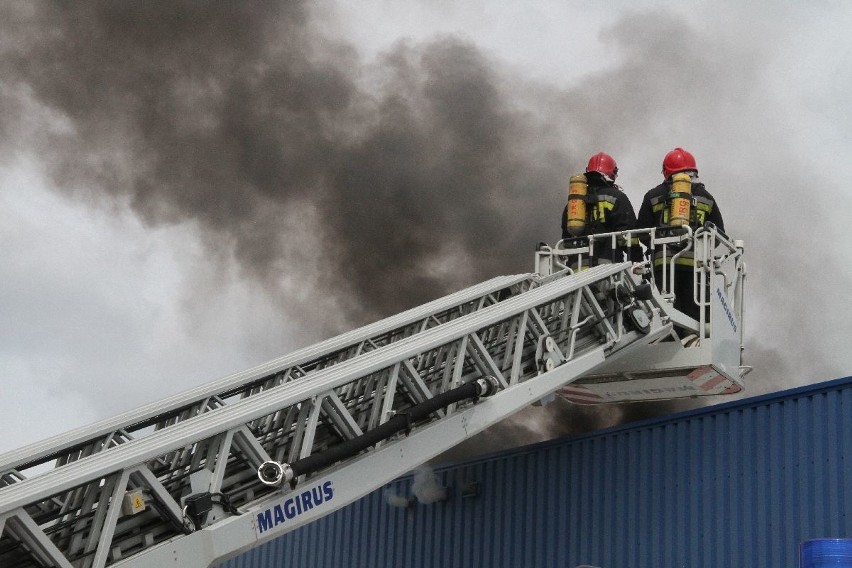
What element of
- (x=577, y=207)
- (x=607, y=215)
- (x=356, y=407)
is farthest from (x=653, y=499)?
(x=356, y=407)

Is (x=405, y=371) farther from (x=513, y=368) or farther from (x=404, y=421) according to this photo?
(x=513, y=368)

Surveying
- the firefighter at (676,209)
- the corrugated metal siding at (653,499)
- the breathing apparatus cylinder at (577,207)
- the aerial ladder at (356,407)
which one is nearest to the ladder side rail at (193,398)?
the aerial ladder at (356,407)

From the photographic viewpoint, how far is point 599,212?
1121cm

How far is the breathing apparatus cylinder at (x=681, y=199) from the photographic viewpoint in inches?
414

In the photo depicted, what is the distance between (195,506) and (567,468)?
212 inches

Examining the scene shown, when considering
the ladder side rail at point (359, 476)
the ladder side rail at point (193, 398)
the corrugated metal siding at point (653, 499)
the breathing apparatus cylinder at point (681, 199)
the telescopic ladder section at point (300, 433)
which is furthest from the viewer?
the breathing apparatus cylinder at point (681, 199)

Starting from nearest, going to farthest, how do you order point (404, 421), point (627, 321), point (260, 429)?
point (404, 421), point (260, 429), point (627, 321)

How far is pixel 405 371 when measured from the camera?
777 centimetres

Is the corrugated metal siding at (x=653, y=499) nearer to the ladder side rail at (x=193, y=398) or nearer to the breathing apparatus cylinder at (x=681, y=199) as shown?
the breathing apparatus cylinder at (x=681, y=199)

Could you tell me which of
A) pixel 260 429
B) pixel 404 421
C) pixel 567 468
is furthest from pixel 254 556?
pixel 404 421

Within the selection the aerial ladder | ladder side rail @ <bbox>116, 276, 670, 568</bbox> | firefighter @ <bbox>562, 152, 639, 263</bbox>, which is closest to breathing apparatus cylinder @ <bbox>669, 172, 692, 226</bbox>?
the aerial ladder

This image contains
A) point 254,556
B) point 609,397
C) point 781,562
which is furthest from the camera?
point 254,556

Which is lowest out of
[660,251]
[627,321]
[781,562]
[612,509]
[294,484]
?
[294,484]

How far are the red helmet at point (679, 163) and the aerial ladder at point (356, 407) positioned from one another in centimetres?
105
